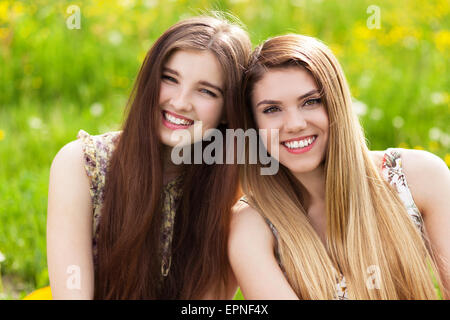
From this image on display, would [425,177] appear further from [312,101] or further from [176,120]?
[176,120]

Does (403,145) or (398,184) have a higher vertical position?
(403,145)

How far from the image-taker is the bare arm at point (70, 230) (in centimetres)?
221

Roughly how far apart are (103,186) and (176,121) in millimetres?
384

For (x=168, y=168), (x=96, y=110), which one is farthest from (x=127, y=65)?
(x=168, y=168)

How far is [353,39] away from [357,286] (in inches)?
113

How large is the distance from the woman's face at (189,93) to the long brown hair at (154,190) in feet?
0.09

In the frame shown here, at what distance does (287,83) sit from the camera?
7.24 feet

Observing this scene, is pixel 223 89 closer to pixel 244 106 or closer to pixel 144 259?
pixel 244 106

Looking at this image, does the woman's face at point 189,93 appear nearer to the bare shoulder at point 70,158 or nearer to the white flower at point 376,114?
the bare shoulder at point 70,158

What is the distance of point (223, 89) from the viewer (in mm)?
2344

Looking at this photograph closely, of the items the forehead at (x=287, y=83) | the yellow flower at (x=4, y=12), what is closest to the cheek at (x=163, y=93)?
the forehead at (x=287, y=83)

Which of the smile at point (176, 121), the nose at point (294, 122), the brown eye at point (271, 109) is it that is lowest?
the nose at point (294, 122)

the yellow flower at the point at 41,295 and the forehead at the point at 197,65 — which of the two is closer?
the forehead at the point at 197,65
